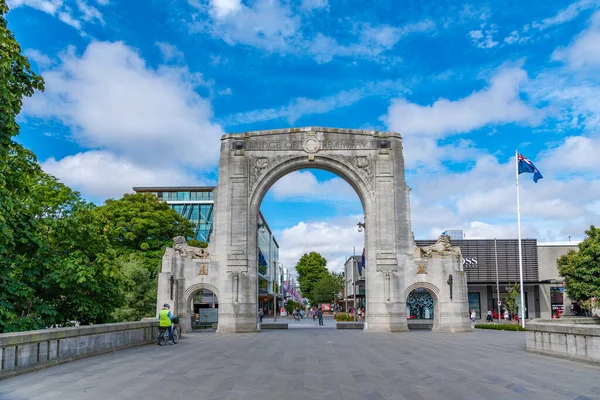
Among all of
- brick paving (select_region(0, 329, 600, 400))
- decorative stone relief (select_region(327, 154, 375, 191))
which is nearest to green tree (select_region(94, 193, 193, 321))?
decorative stone relief (select_region(327, 154, 375, 191))

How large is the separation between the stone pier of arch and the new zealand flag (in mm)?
6340

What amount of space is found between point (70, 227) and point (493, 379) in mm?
13844

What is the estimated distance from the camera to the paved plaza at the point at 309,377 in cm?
987

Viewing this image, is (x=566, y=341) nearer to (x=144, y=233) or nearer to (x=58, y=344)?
(x=58, y=344)

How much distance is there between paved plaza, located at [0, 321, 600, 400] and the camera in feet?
32.4

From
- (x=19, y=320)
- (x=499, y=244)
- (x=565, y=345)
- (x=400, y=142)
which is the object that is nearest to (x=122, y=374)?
(x=19, y=320)

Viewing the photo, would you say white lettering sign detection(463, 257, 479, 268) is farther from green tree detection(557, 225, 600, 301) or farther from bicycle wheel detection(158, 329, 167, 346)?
bicycle wheel detection(158, 329, 167, 346)

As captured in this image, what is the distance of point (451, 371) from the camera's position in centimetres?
1302

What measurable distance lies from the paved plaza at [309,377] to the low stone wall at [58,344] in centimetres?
35

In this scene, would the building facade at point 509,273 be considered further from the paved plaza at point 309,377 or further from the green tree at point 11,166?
the green tree at point 11,166

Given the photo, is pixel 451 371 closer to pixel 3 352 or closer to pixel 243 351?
pixel 243 351

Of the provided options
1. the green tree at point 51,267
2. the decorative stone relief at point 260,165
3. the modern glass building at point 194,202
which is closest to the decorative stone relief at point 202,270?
the decorative stone relief at point 260,165

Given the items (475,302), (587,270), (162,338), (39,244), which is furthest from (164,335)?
(475,302)

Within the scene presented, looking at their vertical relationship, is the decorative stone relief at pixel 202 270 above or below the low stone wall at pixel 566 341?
above
